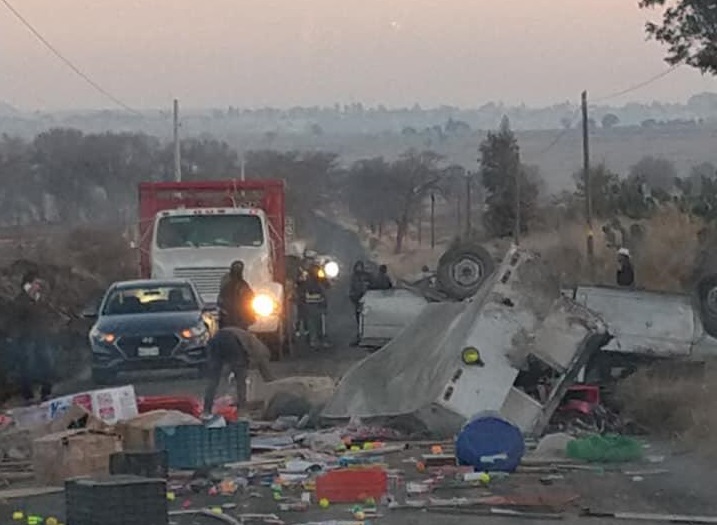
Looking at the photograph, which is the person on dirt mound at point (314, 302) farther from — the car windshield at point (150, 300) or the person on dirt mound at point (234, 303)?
the person on dirt mound at point (234, 303)

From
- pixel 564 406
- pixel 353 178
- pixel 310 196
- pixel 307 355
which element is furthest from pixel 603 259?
pixel 353 178

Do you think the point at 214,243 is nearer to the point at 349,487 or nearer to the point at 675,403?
the point at 675,403

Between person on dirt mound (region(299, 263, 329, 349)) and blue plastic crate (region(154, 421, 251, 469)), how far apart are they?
16.3 metres

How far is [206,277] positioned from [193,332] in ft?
15.4

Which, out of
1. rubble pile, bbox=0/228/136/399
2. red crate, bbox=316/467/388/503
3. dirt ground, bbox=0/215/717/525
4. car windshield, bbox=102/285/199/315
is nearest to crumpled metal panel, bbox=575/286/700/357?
dirt ground, bbox=0/215/717/525

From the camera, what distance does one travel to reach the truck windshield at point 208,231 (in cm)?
3100

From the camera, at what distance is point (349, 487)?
1384 centimetres

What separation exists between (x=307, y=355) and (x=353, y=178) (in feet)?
345

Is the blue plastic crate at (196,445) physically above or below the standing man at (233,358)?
below

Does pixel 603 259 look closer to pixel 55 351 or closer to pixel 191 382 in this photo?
pixel 191 382

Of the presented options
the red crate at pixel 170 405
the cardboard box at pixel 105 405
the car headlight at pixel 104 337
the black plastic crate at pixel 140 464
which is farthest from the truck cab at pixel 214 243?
the black plastic crate at pixel 140 464

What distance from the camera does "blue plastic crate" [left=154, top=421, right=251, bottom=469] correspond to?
50.5ft

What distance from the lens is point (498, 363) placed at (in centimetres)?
1802

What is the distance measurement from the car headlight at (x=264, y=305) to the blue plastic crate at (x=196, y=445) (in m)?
13.8
